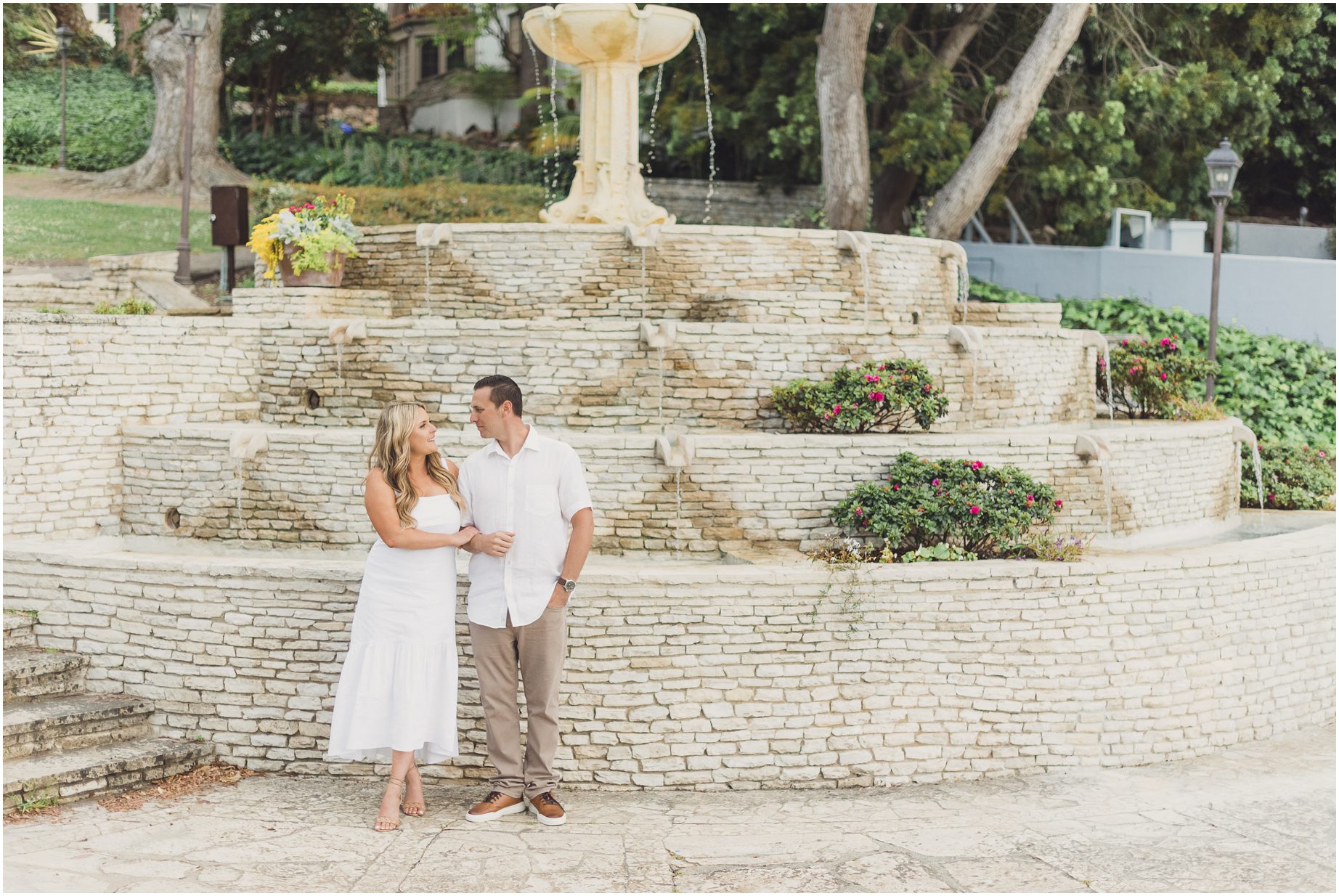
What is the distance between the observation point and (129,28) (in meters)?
27.0

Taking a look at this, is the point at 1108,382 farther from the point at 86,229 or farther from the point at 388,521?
the point at 86,229

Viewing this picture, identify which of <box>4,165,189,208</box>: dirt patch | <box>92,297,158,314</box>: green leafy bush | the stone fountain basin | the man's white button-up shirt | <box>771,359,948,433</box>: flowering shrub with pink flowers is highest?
the stone fountain basin

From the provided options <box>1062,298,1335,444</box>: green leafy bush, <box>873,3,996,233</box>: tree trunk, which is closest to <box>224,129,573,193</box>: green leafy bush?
<box>873,3,996,233</box>: tree trunk

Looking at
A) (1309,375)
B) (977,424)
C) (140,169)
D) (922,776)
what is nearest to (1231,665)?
(922,776)

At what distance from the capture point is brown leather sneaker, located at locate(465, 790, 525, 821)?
233 inches

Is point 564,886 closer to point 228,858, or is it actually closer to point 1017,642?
point 228,858

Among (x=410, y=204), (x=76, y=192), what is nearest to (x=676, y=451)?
(x=410, y=204)

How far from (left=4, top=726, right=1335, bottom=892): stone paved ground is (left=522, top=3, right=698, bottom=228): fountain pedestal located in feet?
Result: 21.4

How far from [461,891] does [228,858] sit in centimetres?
104

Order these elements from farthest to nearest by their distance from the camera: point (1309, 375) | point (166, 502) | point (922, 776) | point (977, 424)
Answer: point (1309, 375) → point (977, 424) → point (166, 502) → point (922, 776)

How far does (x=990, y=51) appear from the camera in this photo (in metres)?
20.6

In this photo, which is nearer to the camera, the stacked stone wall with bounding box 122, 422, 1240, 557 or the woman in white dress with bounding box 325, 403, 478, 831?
the woman in white dress with bounding box 325, 403, 478, 831

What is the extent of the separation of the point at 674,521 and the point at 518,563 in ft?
8.70

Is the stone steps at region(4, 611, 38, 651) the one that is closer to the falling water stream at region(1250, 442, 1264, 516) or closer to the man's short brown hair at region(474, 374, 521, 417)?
the man's short brown hair at region(474, 374, 521, 417)
